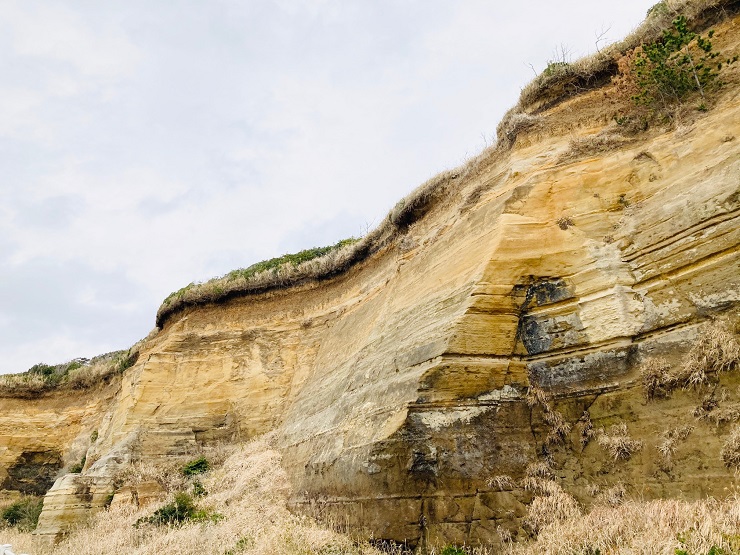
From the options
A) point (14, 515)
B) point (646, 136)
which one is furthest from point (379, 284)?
point (14, 515)

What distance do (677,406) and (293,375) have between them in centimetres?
1375

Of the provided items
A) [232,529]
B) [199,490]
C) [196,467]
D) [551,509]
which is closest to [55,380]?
[196,467]

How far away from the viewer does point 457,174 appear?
1420 cm

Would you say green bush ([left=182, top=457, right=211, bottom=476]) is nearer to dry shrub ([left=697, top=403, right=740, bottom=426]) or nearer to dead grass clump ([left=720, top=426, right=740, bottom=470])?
dry shrub ([left=697, top=403, right=740, bottom=426])

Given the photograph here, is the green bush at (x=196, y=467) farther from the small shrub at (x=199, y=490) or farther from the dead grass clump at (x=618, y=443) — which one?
the dead grass clump at (x=618, y=443)

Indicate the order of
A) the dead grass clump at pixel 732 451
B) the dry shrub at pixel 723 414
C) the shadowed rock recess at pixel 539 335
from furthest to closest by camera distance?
the shadowed rock recess at pixel 539 335 < the dry shrub at pixel 723 414 < the dead grass clump at pixel 732 451

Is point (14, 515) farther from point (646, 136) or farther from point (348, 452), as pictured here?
point (646, 136)

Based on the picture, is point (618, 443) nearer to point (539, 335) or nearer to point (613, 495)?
point (613, 495)

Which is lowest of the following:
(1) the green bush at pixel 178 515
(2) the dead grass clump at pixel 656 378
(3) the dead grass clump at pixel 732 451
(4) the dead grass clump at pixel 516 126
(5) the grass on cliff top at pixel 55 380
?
(1) the green bush at pixel 178 515

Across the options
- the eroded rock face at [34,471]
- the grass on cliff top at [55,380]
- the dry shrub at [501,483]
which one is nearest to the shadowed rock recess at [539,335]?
the dry shrub at [501,483]

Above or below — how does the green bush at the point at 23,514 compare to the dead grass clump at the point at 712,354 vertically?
below

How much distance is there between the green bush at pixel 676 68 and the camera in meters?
9.49

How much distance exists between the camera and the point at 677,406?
661 cm

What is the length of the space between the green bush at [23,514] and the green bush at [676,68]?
2176 cm
